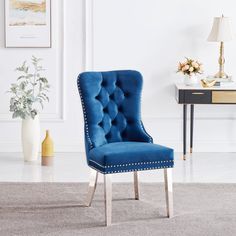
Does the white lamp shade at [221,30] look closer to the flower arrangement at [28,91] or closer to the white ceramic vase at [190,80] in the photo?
the white ceramic vase at [190,80]

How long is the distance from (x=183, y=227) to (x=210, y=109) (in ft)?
9.22

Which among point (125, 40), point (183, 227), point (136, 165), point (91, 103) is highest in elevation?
point (125, 40)

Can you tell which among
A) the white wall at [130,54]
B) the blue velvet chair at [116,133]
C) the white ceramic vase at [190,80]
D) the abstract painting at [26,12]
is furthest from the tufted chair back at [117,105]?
the abstract painting at [26,12]

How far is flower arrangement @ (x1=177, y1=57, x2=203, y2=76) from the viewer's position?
657cm

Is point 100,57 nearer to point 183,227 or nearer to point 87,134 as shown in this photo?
point 87,134

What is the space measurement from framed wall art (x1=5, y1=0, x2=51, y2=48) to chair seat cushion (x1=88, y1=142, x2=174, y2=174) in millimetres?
2509

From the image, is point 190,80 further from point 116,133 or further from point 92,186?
point 92,186

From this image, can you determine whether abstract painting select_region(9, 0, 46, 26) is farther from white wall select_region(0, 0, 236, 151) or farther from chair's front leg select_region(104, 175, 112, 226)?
chair's front leg select_region(104, 175, 112, 226)

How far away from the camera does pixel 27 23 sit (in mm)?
6746

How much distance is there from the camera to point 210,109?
274 inches

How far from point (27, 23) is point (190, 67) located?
1.65 m

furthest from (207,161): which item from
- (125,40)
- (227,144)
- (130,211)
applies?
(130,211)

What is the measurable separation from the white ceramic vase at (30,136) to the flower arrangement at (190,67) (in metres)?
1.46

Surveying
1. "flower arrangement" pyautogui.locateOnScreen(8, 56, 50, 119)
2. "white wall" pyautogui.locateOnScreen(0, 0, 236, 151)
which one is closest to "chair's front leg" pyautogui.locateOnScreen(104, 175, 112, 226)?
"flower arrangement" pyautogui.locateOnScreen(8, 56, 50, 119)
